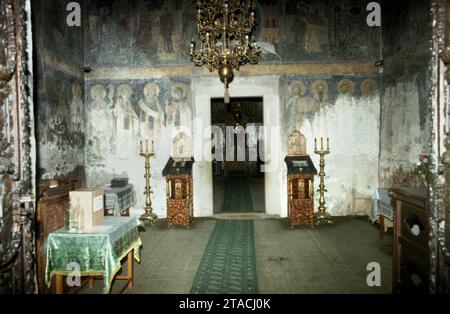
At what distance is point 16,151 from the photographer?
2.32 metres

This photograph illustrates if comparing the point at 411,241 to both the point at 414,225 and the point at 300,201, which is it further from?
the point at 300,201

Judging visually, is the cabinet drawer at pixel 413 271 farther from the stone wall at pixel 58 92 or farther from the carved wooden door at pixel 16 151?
the stone wall at pixel 58 92

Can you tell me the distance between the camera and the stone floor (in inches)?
179

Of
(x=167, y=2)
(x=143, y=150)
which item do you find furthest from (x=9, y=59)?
(x=167, y=2)

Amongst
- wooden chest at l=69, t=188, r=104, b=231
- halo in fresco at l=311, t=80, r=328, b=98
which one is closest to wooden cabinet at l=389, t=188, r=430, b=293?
wooden chest at l=69, t=188, r=104, b=231

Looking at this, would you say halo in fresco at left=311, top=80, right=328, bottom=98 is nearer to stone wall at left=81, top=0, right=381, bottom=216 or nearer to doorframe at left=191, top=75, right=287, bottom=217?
stone wall at left=81, top=0, right=381, bottom=216

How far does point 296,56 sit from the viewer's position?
877cm

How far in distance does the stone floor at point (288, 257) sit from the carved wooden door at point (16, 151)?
2.33 metres

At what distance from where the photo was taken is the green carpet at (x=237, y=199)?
9820 mm

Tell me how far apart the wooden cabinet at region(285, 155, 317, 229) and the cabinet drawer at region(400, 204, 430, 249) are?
13.3 ft

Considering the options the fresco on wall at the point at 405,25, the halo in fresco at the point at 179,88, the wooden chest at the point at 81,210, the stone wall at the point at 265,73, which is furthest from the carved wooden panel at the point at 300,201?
the wooden chest at the point at 81,210

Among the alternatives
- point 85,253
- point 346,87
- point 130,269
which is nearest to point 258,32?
point 346,87

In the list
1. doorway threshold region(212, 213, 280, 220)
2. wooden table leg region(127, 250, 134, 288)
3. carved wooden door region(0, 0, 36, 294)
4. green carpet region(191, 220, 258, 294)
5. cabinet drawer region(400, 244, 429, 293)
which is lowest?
green carpet region(191, 220, 258, 294)
